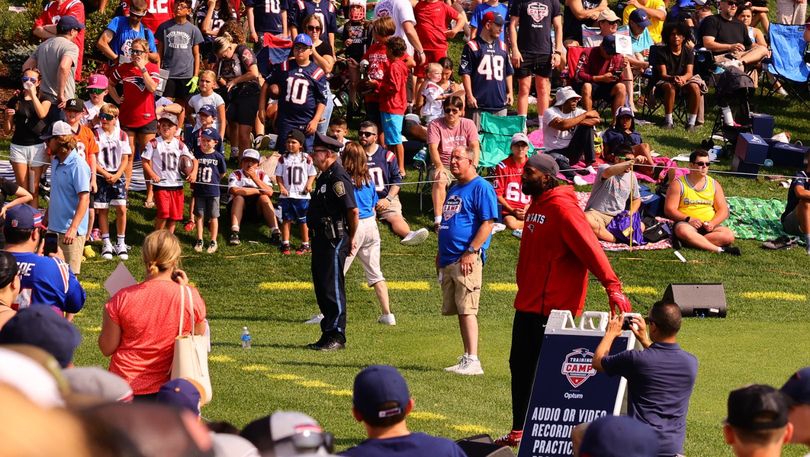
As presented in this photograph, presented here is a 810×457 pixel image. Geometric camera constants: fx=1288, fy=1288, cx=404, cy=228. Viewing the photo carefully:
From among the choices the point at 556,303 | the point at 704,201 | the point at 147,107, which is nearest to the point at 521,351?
the point at 556,303

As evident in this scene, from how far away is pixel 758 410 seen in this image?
4508 millimetres

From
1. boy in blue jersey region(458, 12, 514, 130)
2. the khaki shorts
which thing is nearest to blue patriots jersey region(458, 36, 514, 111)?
boy in blue jersey region(458, 12, 514, 130)

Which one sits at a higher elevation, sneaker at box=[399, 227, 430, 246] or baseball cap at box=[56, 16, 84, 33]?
baseball cap at box=[56, 16, 84, 33]

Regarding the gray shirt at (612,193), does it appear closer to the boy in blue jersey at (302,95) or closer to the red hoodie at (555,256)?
the boy in blue jersey at (302,95)

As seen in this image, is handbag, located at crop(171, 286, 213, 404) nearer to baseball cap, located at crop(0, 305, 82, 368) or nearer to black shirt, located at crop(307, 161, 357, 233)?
baseball cap, located at crop(0, 305, 82, 368)

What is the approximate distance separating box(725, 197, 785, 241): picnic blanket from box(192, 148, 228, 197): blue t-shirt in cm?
685

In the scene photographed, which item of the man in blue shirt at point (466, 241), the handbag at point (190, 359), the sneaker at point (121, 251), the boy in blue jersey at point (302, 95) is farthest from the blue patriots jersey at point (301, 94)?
the handbag at point (190, 359)

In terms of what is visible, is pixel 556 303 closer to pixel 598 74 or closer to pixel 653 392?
pixel 653 392

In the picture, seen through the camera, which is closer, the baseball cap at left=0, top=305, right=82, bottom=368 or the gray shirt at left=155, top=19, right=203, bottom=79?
the baseball cap at left=0, top=305, right=82, bottom=368

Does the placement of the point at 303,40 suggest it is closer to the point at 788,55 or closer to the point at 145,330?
the point at 788,55

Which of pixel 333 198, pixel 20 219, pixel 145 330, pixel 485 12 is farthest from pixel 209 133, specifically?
pixel 145 330

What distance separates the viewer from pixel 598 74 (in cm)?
2019

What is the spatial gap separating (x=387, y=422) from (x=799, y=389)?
1.58 m

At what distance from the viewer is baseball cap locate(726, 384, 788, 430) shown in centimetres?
451
